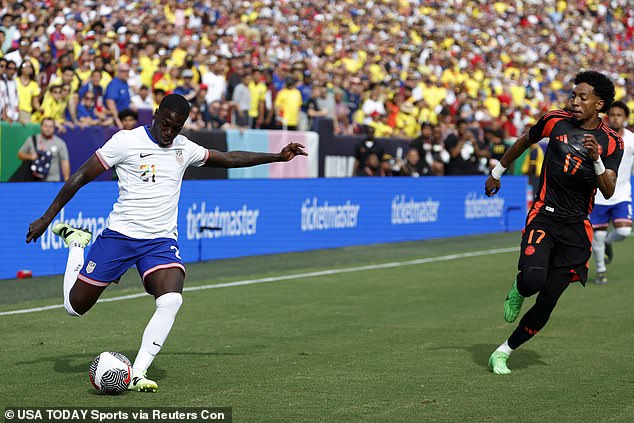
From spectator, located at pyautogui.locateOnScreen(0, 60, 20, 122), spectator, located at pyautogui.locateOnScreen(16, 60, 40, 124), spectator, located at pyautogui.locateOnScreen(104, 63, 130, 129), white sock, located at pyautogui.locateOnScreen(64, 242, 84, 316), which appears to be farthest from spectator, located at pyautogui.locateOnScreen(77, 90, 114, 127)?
white sock, located at pyautogui.locateOnScreen(64, 242, 84, 316)

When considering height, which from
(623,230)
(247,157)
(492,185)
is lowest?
(623,230)

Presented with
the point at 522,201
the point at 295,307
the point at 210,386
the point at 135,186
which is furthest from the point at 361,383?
the point at 522,201

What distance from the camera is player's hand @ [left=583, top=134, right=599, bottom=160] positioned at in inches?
320

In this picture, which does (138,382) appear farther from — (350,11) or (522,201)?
(350,11)

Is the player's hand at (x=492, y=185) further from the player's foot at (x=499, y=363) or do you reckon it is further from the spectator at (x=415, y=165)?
the spectator at (x=415, y=165)

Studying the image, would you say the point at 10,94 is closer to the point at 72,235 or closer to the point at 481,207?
the point at 72,235

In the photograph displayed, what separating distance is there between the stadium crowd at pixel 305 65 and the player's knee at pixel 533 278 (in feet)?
28.9

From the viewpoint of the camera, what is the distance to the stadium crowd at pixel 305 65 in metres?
19.8

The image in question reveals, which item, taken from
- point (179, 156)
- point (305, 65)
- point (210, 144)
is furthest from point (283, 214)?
point (179, 156)

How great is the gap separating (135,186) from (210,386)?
4.96 feet

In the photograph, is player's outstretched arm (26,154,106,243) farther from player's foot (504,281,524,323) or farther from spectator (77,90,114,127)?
spectator (77,90,114,127)

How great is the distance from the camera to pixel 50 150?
1714cm

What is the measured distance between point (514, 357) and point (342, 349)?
148 centimetres

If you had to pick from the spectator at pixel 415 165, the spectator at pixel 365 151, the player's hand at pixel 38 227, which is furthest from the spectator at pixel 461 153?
the player's hand at pixel 38 227
